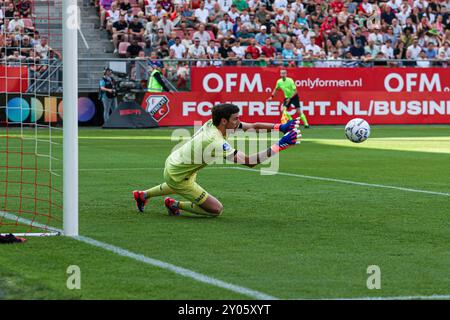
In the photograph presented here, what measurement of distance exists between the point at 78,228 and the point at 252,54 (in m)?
24.9

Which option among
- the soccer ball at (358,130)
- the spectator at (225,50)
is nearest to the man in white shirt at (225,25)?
the spectator at (225,50)

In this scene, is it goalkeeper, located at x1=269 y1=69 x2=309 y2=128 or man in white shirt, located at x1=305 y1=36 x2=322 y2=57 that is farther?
man in white shirt, located at x1=305 y1=36 x2=322 y2=57

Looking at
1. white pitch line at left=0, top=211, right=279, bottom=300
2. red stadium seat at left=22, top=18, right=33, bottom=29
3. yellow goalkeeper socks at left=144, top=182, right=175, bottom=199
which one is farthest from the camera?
red stadium seat at left=22, top=18, right=33, bottom=29

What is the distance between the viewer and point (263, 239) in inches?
408

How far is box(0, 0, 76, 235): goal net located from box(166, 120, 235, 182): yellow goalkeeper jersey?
1526mm

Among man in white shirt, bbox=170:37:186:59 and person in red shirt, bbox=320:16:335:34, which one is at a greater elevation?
person in red shirt, bbox=320:16:335:34

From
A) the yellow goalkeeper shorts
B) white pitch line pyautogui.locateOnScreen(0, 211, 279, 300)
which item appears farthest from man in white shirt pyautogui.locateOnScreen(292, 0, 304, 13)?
white pitch line pyautogui.locateOnScreen(0, 211, 279, 300)

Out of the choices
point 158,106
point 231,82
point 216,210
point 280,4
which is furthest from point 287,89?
point 216,210

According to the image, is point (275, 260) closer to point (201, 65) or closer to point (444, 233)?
point (444, 233)

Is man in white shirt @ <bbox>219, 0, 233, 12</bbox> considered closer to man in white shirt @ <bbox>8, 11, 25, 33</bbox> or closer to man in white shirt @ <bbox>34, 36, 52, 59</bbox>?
man in white shirt @ <bbox>34, 36, 52, 59</bbox>

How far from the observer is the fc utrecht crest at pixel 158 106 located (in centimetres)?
3266

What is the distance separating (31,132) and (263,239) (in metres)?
19.8

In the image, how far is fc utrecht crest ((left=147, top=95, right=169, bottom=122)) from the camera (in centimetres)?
3266

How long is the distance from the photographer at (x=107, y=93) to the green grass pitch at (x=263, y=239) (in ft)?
41.9
